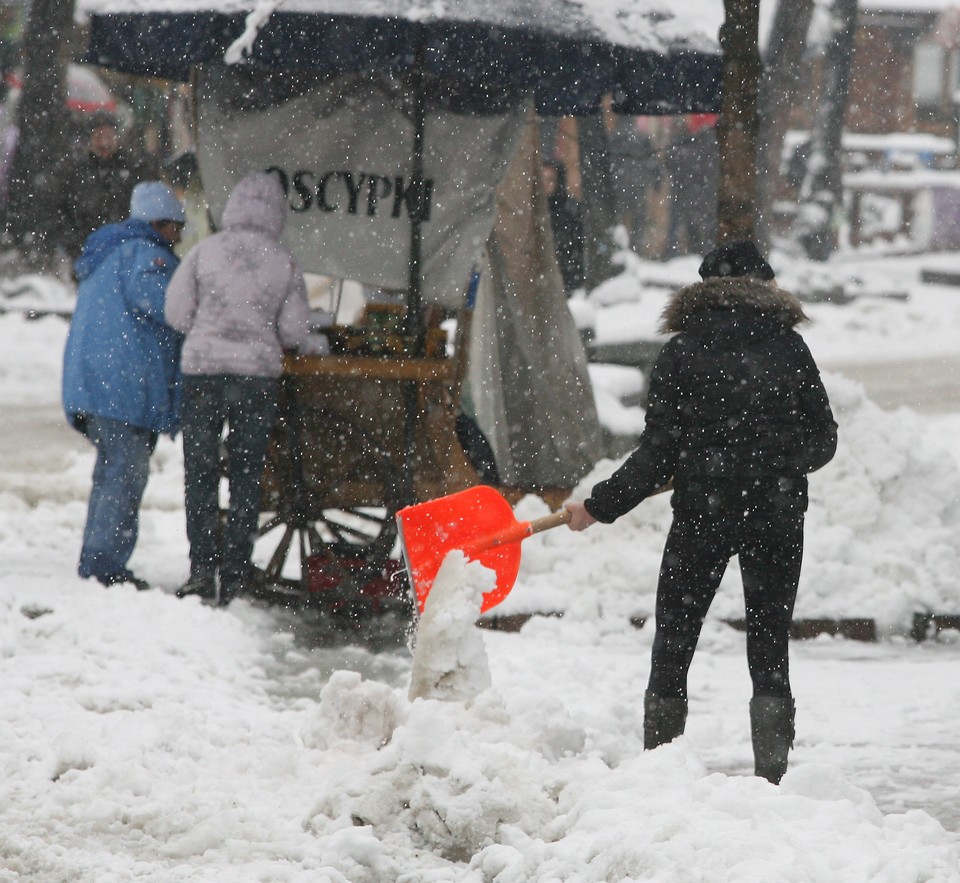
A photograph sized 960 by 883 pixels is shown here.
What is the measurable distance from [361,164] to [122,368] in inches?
65.2

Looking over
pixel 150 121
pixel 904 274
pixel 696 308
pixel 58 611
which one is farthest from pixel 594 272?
pixel 904 274

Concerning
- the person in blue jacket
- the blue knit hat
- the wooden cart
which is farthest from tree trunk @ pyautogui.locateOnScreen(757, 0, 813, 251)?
the person in blue jacket

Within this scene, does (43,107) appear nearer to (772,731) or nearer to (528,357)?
(528,357)

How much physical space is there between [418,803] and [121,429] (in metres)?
3.61

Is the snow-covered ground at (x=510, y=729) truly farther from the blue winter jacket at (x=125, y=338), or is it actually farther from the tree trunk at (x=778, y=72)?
the tree trunk at (x=778, y=72)

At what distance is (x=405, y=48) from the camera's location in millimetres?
7172

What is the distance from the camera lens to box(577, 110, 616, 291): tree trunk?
14.9 meters

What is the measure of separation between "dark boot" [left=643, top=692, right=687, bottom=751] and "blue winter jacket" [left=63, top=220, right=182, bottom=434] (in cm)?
338

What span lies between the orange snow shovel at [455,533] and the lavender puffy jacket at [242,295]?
2.25 m

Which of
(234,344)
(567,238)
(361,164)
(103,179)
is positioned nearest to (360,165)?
(361,164)

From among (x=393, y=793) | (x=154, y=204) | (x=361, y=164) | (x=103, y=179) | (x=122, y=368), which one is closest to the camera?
(x=393, y=793)

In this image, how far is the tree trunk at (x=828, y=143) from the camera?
27.0 metres

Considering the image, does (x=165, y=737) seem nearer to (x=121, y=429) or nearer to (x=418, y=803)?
(x=418, y=803)

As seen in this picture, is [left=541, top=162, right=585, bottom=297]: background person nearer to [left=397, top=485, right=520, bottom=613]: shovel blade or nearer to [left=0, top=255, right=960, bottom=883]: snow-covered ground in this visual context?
[left=0, top=255, right=960, bottom=883]: snow-covered ground
